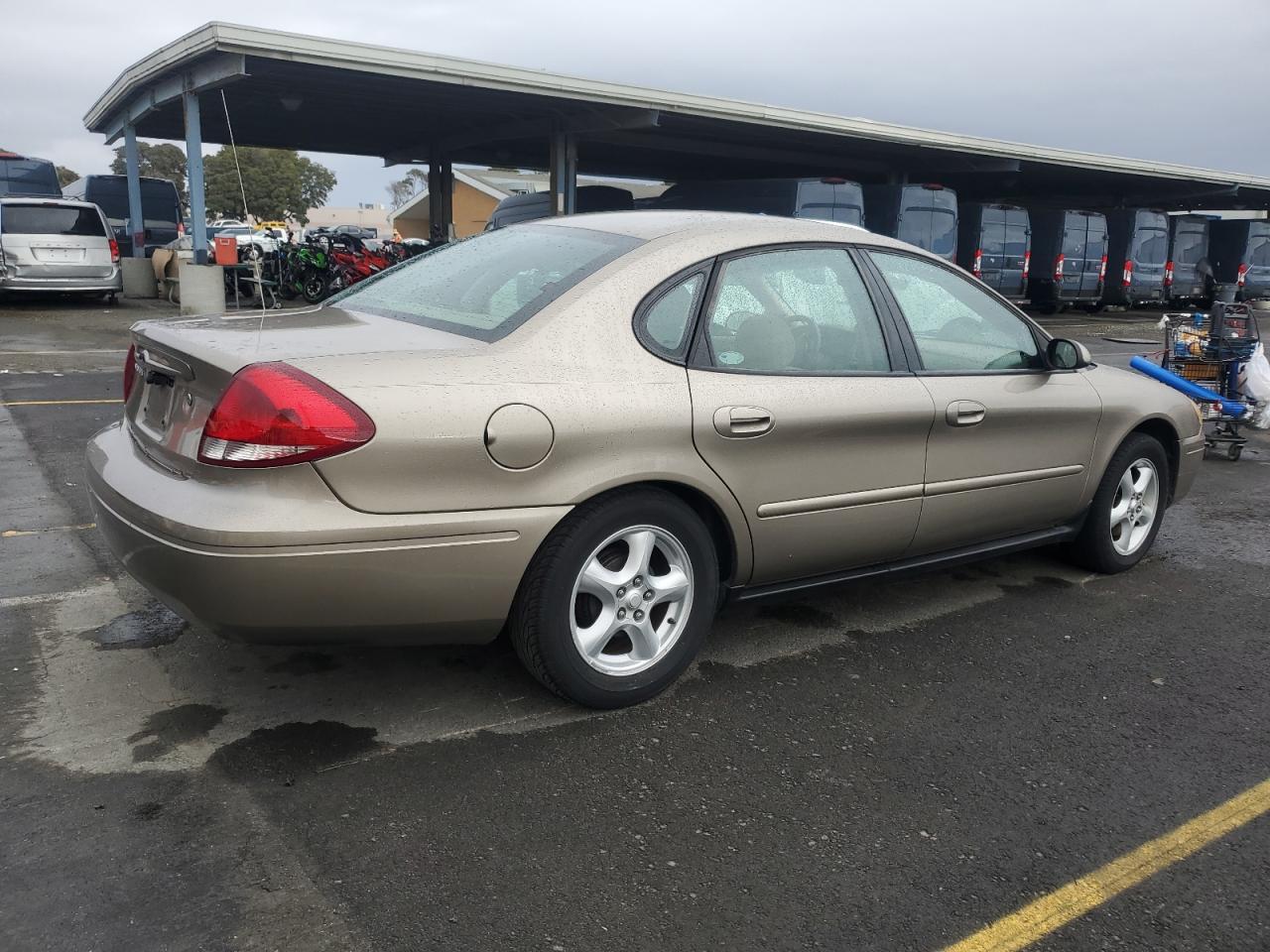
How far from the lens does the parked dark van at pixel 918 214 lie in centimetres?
2000

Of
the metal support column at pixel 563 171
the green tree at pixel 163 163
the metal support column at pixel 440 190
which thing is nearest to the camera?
the metal support column at pixel 563 171

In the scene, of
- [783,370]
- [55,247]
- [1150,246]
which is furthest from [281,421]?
[1150,246]

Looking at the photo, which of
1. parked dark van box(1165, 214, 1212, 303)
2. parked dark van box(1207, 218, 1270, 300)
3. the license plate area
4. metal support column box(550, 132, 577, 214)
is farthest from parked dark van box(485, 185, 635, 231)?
the license plate area

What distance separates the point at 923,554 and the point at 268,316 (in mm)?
2530

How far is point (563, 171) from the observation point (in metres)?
20.0

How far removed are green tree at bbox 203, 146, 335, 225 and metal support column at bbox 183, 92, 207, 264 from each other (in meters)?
33.5

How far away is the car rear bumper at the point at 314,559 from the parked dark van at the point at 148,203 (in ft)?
76.7

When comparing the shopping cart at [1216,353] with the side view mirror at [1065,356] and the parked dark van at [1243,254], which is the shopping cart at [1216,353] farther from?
the parked dark van at [1243,254]

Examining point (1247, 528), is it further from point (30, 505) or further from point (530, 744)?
point (30, 505)

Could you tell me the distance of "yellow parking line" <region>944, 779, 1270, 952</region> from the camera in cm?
234

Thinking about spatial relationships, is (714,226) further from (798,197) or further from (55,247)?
(55,247)

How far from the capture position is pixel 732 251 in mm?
3609

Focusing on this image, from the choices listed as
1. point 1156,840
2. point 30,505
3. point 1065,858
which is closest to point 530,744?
point 1065,858

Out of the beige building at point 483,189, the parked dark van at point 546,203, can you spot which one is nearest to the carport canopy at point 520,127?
the parked dark van at point 546,203
